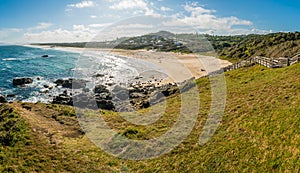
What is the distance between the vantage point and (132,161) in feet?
32.6

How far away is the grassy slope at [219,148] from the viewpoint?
796cm

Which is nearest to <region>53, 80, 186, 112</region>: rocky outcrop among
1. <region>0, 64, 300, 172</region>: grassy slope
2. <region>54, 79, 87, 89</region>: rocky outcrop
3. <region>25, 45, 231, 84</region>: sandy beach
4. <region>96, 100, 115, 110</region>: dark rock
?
<region>96, 100, 115, 110</region>: dark rock

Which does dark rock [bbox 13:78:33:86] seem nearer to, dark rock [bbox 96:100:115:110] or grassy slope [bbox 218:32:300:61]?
dark rock [bbox 96:100:115:110]

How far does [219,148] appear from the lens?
368 inches

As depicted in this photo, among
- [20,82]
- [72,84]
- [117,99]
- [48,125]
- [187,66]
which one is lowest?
[117,99]

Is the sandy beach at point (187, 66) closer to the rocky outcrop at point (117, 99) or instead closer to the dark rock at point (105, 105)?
the rocky outcrop at point (117, 99)

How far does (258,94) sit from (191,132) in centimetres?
496

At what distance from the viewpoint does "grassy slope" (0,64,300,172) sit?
7961mm

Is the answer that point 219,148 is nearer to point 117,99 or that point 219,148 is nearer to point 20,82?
point 117,99

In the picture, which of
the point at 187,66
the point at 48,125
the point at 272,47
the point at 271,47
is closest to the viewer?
the point at 48,125

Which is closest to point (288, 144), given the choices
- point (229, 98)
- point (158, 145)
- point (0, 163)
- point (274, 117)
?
point (274, 117)

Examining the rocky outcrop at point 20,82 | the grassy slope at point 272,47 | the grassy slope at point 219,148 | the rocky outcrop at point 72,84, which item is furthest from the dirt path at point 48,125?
the rocky outcrop at point 20,82

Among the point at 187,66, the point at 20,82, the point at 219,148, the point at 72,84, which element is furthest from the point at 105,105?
the point at 187,66

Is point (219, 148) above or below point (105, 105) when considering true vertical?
above
